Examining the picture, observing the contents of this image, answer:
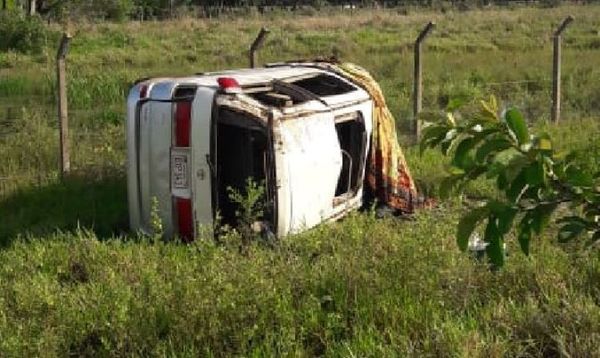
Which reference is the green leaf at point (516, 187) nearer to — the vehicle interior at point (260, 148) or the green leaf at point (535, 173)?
the green leaf at point (535, 173)

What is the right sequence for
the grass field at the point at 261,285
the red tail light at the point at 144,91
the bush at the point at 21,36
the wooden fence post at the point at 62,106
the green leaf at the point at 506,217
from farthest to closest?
the bush at the point at 21,36 → the wooden fence post at the point at 62,106 → the red tail light at the point at 144,91 → the grass field at the point at 261,285 → the green leaf at the point at 506,217

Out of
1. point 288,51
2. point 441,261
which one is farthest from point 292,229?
point 288,51

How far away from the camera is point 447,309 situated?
4.55m

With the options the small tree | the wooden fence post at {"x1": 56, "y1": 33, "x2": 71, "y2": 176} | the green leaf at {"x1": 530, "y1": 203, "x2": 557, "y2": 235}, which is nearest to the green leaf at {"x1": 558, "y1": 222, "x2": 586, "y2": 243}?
the small tree

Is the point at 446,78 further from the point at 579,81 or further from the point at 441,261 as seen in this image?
the point at 441,261

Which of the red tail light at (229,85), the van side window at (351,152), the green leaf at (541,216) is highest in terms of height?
the red tail light at (229,85)

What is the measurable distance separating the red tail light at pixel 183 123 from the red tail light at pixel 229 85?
302mm

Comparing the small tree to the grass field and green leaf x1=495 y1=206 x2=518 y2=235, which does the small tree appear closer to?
green leaf x1=495 y1=206 x2=518 y2=235

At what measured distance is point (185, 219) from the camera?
6.59 meters

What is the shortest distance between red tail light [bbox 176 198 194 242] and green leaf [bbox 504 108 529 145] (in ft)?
14.6

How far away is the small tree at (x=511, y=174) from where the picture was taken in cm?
235

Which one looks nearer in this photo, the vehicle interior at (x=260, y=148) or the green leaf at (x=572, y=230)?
the green leaf at (x=572, y=230)

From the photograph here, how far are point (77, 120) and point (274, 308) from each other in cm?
894

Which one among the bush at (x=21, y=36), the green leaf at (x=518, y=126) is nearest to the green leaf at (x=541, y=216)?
the green leaf at (x=518, y=126)
